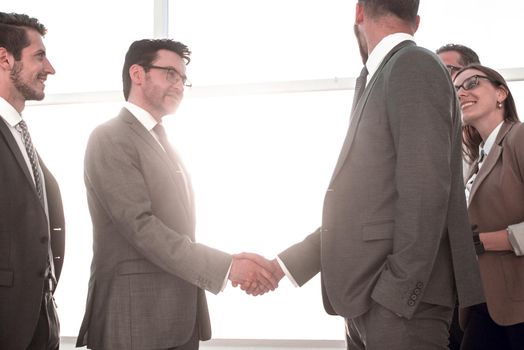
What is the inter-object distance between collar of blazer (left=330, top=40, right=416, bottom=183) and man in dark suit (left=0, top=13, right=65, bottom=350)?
105 cm

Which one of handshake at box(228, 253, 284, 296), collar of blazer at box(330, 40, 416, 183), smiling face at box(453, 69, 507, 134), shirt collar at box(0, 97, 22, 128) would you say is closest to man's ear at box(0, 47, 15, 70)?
shirt collar at box(0, 97, 22, 128)

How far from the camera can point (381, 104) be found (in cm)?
179

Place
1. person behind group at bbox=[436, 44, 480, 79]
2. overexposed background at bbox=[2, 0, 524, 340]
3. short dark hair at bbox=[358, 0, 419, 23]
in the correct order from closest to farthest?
short dark hair at bbox=[358, 0, 419, 23] → person behind group at bbox=[436, 44, 480, 79] → overexposed background at bbox=[2, 0, 524, 340]

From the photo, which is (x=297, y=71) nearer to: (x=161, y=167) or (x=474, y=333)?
(x=161, y=167)

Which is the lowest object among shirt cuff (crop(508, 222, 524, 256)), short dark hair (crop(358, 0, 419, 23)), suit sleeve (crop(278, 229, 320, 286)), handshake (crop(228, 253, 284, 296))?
handshake (crop(228, 253, 284, 296))

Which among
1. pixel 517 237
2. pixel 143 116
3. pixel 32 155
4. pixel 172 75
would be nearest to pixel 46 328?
pixel 32 155

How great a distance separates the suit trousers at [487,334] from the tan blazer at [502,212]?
5cm

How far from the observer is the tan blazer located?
225cm

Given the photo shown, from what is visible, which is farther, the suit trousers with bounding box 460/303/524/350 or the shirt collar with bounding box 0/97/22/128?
→ the shirt collar with bounding box 0/97/22/128

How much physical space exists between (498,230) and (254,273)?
942mm

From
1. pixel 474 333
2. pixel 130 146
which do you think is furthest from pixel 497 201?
pixel 130 146

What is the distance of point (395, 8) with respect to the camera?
1.93m

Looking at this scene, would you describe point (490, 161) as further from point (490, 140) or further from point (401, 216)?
point (401, 216)

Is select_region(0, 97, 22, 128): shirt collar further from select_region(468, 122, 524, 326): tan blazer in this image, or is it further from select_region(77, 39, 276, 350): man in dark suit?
select_region(468, 122, 524, 326): tan blazer
